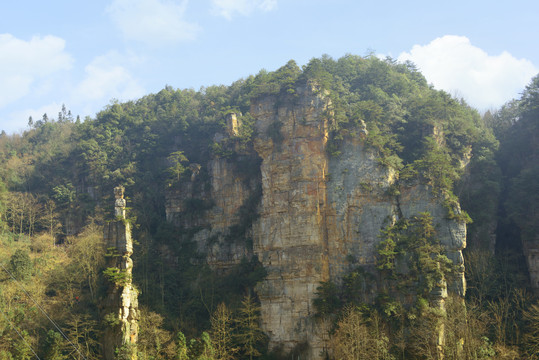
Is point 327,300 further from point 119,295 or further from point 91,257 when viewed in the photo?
point 91,257

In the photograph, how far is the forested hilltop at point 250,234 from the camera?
113ft

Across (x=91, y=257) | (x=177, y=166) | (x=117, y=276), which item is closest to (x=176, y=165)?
(x=177, y=166)

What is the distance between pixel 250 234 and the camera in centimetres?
4212

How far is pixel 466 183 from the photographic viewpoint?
43.5 m

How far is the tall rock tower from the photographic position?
116 ft

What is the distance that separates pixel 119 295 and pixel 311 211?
46.5ft

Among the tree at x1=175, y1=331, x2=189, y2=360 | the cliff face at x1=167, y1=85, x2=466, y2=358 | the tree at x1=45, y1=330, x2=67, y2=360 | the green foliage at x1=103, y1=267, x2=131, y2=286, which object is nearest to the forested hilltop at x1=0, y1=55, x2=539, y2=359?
the tree at x1=45, y1=330, x2=67, y2=360

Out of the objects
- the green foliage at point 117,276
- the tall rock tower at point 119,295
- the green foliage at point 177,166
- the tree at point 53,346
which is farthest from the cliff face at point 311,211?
the tree at point 53,346

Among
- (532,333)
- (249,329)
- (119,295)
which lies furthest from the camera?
(119,295)

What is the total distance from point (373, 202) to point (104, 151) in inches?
1070

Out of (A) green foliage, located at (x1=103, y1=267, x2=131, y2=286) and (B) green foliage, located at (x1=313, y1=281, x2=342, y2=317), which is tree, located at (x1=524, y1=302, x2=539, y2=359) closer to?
(B) green foliage, located at (x1=313, y1=281, x2=342, y2=317)

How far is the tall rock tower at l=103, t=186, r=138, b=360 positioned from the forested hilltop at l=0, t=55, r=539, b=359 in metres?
0.76

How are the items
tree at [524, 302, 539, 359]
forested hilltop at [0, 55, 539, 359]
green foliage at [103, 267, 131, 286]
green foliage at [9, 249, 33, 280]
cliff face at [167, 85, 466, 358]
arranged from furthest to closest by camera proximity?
green foliage at [9, 249, 33, 280], cliff face at [167, 85, 466, 358], green foliage at [103, 267, 131, 286], forested hilltop at [0, 55, 539, 359], tree at [524, 302, 539, 359]

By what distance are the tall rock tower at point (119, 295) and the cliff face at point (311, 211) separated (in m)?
8.71
